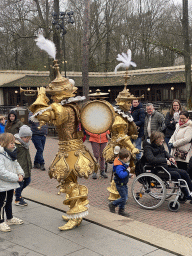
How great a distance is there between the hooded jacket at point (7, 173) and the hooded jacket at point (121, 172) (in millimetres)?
1557

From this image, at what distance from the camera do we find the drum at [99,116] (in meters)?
4.50

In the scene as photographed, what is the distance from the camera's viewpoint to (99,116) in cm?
450

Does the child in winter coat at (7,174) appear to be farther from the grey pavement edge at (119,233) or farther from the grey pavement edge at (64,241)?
the grey pavement edge at (119,233)

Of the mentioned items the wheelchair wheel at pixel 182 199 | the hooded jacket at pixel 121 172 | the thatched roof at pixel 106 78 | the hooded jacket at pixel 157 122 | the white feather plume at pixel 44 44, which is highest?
the thatched roof at pixel 106 78

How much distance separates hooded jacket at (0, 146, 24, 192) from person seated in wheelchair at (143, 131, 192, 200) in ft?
7.47

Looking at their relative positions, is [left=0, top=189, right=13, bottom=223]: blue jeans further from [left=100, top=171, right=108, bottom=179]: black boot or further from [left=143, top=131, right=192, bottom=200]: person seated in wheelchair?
[left=100, top=171, right=108, bottom=179]: black boot

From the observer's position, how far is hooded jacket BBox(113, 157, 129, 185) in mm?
5203

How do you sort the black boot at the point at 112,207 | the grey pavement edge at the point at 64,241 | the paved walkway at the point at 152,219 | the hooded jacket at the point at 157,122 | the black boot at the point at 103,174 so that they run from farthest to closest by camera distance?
the hooded jacket at the point at 157,122 → the black boot at the point at 103,174 → the black boot at the point at 112,207 → the paved walkway at the point at 152,219 → the grey pavement edge at the point at 64,241

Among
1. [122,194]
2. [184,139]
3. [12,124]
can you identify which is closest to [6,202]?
[122,194]

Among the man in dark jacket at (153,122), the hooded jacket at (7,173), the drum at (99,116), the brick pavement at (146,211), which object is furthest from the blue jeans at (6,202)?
the man in dark jacket at (153,122)

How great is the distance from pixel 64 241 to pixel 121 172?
4.74ft

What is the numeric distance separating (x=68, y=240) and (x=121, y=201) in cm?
129

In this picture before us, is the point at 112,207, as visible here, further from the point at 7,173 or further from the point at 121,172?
the point at 7,173

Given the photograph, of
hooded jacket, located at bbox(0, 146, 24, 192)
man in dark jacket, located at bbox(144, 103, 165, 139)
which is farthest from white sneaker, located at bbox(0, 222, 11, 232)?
man in dark jacket, located at bbox(144, 103, 165, 139)
